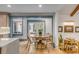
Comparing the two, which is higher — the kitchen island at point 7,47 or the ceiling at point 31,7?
the ceiling at point 31,7

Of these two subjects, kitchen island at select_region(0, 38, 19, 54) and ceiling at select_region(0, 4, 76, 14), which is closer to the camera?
kitchen island at select_region(0, 38, 19, 54)

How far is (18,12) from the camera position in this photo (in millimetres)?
2262

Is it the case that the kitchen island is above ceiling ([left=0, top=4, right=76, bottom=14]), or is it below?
below

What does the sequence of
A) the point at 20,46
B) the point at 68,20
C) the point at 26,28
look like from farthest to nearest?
the point at 68,20
the point at 26,28
the point at 20,46

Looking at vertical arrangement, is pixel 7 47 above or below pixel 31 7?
below

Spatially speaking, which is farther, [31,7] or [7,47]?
[31,7]

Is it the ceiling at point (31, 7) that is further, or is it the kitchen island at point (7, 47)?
the ceiling at point (31, 7)

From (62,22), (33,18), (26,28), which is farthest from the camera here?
(62,22)
